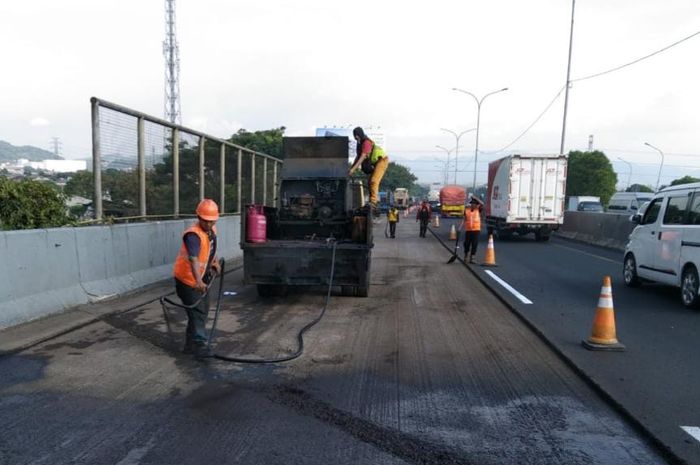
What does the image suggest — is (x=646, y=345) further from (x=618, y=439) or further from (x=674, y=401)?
(x=618, y=439)

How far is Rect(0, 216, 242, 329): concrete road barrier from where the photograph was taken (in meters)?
7.06

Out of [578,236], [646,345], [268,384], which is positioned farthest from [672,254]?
[578,236]

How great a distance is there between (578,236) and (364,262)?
19.8 metres

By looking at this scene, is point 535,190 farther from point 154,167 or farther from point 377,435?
point 377,435

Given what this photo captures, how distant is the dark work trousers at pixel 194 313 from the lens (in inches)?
237

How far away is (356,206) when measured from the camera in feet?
36.4

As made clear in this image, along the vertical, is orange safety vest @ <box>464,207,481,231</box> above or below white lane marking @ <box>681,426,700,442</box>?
above

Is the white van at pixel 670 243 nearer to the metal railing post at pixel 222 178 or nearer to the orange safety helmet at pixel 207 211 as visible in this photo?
the orange safety helmet at pixel 207 211

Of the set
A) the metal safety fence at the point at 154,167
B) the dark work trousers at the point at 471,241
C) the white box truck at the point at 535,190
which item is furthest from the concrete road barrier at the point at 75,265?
the white box truck at the point at 535,190

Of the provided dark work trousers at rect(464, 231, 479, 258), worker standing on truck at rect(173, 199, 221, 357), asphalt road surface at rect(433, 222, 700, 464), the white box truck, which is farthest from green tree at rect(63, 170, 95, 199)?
the white box truck

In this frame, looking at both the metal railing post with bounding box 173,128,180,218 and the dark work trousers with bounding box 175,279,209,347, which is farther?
the metal railing post with bounding box 173,128,180,218

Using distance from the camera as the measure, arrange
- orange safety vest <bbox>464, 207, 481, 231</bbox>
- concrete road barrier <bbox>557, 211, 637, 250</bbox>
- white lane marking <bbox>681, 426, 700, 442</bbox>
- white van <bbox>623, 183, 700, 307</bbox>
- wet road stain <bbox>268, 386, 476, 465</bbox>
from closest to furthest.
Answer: wet road stain <bbox>268, 386, 476, 465</bbox>, white lane marking <bbox>681, 426, 700, 442</bbox>, white van <bbox>623, 183, 700, 307</bbox>, orange safety vest <bbox>464, 207, 481, 231</bbox>, concrete road barrier <bbox>557, 211, 637, 250</bbox>

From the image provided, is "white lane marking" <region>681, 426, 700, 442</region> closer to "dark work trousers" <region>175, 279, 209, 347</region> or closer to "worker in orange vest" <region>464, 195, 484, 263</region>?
"dark work trousers" <region>175, 279, 209, 347</region>

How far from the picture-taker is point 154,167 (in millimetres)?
11711
